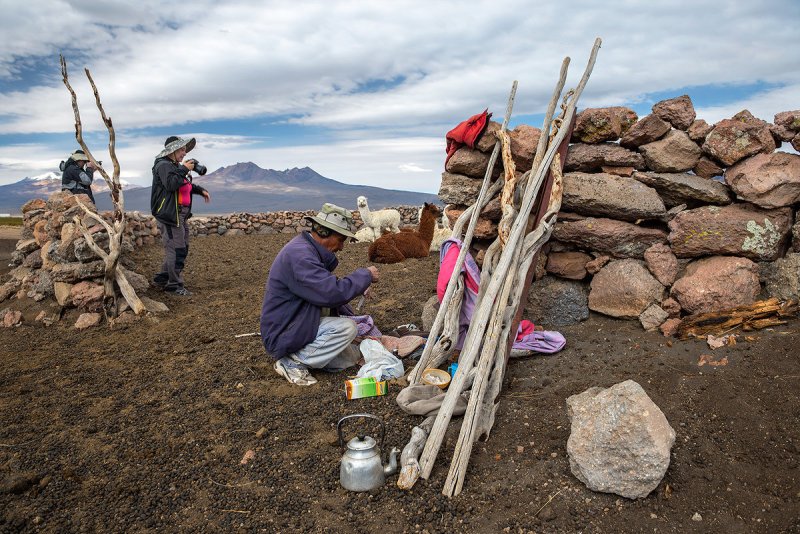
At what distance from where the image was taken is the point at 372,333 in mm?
5520

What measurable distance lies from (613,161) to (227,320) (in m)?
4.69

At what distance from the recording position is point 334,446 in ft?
12.4

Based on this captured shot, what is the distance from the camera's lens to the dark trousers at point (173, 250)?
25.4ft

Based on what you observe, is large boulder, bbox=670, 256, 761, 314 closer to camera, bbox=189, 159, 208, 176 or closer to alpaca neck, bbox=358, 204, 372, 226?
camera, bbox=189, 159, 208, 176

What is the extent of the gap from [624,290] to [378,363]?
7.63 feet

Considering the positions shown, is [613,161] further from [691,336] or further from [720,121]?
[691,336]

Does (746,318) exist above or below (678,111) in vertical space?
below

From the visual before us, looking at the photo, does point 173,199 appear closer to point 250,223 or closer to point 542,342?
point 542,342

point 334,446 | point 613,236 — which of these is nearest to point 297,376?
point 334,446

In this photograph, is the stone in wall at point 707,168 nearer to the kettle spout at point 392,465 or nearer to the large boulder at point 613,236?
the large boulder at point 613,236

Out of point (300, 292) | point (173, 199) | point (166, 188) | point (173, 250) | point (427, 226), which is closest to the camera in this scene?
point (300, 292)

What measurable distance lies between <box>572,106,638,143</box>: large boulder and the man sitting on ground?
252cm

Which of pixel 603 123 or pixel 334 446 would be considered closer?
pixel 334 446

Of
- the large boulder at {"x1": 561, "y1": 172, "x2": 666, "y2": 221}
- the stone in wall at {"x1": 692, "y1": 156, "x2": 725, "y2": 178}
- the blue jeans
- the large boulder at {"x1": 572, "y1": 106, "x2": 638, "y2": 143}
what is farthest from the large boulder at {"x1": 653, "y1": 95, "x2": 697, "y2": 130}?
the blue jeans
